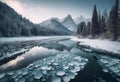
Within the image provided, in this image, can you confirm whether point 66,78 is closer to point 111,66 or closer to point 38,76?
point 38,76

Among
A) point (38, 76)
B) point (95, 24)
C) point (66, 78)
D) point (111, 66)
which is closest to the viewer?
point (66, 78)

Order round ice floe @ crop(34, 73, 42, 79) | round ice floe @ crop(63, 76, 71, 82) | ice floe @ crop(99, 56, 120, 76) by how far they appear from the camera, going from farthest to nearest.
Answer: ice floe @ crop(99, 56, 120, 76) < round ice floe @ crop(34, 73, 42, 79) < round ice floe @ crop(63, 76, 71, 82)

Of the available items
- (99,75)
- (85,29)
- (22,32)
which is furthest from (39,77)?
(22,32)

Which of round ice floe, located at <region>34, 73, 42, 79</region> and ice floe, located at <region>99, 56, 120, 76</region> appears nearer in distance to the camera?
round ice floe, located at <region>34, 73, 42, 79</region>

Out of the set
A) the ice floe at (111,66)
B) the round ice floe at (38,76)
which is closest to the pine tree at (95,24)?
the ice floe at (111,66)

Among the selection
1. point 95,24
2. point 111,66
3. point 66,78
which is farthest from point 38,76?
point 95,24

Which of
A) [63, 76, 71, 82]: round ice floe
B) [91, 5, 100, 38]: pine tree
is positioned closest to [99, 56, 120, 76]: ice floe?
[63, 76, 71, 82]: round ice floe

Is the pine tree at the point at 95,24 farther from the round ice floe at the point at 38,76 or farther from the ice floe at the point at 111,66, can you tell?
A: the round ice floe at the point at 38,76

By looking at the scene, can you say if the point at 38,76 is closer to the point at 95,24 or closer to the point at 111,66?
the point at 111,66

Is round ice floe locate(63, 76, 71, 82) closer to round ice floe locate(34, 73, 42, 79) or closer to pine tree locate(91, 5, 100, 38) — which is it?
round ice floe locate(34, 73, 42, 79)

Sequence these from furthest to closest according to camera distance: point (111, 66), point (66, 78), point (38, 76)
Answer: point (111, 66) < point (38, 76) < point (66, 78)

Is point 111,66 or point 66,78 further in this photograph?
point 111,66

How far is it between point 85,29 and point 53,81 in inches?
1810

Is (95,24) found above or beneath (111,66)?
above
